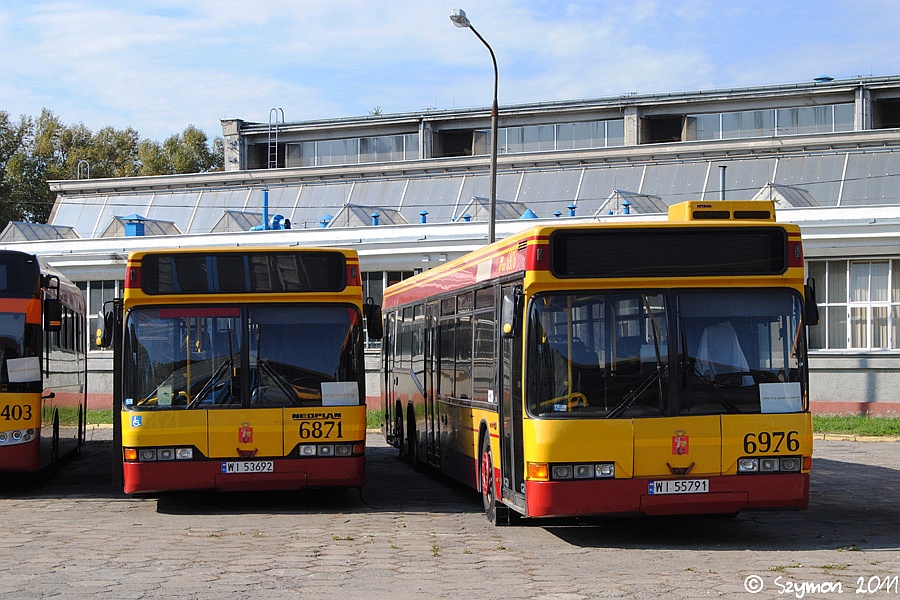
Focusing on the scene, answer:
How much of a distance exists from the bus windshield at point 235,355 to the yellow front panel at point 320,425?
0.39ft

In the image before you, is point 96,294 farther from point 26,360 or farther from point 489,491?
point 489,491

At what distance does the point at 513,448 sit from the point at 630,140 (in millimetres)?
47636

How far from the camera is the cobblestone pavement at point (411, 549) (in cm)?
912

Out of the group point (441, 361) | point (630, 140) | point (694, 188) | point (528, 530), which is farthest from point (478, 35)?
point (630, 140)

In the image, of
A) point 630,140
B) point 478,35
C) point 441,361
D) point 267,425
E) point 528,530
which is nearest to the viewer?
point 528,530

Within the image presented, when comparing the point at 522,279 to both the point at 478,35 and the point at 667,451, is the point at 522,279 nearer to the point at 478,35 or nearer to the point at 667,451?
→ the point at 667,451

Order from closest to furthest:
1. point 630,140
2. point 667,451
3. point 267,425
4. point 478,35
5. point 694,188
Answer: point 667,451
point 267,425
point 478,35
point 694,188
point 630,140

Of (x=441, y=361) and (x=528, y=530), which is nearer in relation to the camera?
(x=528, y=530)

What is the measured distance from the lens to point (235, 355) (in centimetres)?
1389

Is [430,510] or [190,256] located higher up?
[190,256]

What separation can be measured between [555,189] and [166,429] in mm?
36914

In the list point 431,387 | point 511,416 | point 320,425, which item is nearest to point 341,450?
point 320,425

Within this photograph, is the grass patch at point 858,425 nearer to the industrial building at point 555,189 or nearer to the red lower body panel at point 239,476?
the industrial building at point 555,189

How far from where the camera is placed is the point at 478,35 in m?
27.8
